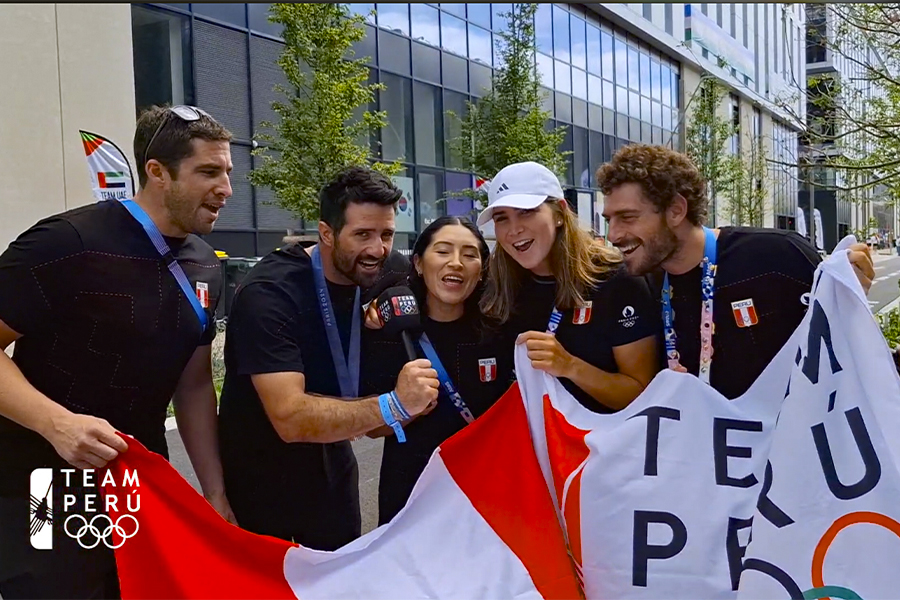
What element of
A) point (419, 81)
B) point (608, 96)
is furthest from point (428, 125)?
point (608, 96)

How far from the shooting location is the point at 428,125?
937 inches

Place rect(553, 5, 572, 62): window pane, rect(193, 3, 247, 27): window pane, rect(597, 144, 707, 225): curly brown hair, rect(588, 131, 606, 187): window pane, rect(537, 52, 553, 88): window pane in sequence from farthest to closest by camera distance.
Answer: rect(588, 131, 606, 187): window pane
rect(553, 5, 572, 62): window pane
rect(537, 52, 553, 88): window pane
rect(193, 3, 247, 27): window pane
rect(597, 144, 707, 225): curly brown hair

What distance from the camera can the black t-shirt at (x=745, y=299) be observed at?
2.92 m

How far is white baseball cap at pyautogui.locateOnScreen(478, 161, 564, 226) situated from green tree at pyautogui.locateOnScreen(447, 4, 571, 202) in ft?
57.1

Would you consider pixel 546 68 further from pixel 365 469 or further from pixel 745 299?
pixel 745 299

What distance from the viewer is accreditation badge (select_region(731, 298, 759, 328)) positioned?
9.60 ft

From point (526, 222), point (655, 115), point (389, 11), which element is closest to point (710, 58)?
point (655, 115)

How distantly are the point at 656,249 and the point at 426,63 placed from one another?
21590 mm

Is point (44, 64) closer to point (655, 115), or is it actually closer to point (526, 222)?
point (526, 222)

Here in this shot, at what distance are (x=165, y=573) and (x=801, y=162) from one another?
6.34 metres

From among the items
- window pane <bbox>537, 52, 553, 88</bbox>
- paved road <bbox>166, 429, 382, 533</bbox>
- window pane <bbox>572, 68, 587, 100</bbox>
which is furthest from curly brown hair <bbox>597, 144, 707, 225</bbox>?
window pane <bbox>572, 68, 587, 100</bbox>

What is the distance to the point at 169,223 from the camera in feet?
9.61
